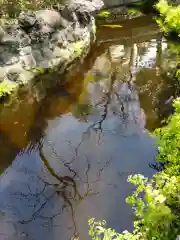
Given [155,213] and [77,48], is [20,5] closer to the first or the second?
[77,48]

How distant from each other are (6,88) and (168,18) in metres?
9.79

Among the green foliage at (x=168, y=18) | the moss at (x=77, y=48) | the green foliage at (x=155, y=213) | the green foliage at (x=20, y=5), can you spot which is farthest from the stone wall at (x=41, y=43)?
the green foliage at (x=155, y=213)

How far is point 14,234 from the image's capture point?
273 inches

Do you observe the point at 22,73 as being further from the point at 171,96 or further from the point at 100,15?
the point at 100,15

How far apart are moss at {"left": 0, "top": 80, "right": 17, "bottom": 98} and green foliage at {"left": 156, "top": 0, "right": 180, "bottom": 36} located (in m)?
8.87

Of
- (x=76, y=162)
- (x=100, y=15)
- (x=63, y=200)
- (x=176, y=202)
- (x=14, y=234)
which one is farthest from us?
(x=100, y=15)

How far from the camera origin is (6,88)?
1179cm

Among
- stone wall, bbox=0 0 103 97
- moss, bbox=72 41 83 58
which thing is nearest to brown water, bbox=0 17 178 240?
moss, bbox=72 41 83 58

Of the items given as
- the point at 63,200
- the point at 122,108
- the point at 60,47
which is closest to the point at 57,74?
the point at 60,47

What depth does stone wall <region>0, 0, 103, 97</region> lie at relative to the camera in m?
12.5

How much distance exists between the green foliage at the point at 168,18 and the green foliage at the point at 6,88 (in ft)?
29.3

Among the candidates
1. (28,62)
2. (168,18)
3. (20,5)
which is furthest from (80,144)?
(168,18)

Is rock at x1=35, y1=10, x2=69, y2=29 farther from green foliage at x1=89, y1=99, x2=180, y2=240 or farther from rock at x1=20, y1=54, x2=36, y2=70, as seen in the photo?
green foliage at x1=89, y1=99, x2=180, y2=240

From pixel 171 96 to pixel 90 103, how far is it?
293cm
